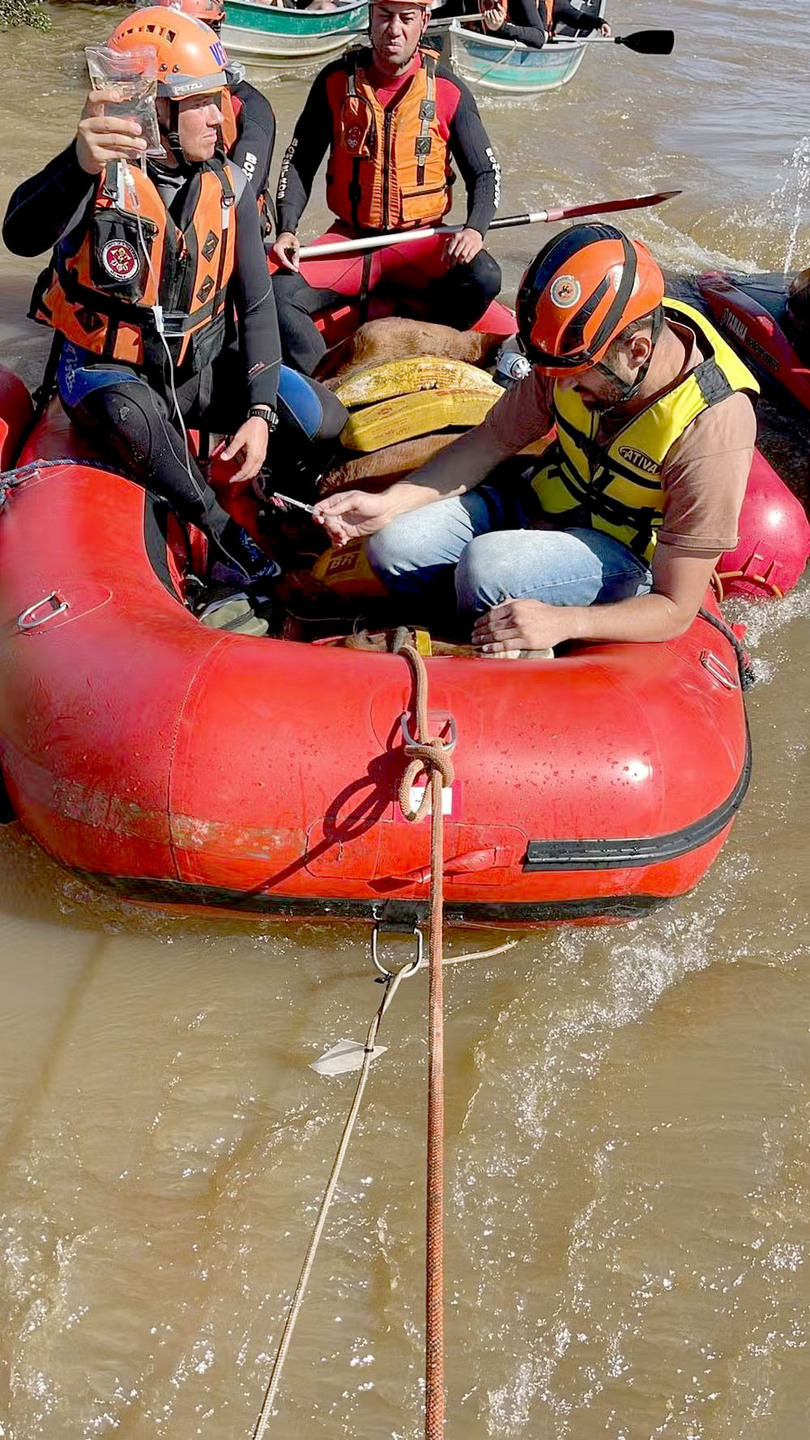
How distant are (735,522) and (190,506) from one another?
5.11 ft

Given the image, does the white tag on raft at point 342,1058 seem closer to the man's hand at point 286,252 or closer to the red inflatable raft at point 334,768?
the red inflatable raft at point 334,768

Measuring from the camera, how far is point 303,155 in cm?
487

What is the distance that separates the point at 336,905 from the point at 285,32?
8.18 meters

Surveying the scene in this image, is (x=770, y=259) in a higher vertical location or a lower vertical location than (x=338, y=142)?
lower

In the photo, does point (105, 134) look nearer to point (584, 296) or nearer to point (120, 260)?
point (120, 260)

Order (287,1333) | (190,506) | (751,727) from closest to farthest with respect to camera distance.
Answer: (287,1333), (190,506), (751,727)

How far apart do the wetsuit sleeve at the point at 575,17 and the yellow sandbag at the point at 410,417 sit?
298 inches

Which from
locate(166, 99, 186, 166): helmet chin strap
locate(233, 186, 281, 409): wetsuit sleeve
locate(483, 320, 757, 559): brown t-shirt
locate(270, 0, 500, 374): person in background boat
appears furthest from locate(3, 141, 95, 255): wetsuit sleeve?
locate(483, 320, 757, 559): brown t-shirt

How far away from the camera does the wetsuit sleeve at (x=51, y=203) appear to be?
10.2ft

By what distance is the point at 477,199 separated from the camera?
15.7ft

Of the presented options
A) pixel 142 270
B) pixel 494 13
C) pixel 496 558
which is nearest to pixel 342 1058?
pixel 496 558

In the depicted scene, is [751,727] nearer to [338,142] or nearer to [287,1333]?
[287,1333]

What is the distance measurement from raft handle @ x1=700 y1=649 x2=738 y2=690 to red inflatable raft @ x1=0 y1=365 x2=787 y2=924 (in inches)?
3.3

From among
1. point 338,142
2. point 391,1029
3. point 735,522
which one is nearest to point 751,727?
point 735,522
